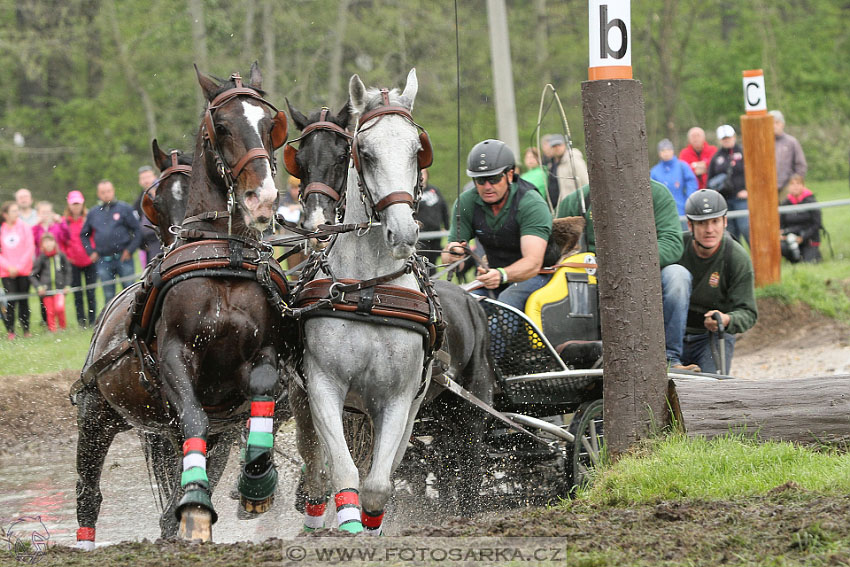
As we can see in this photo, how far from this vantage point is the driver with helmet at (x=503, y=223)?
712cm

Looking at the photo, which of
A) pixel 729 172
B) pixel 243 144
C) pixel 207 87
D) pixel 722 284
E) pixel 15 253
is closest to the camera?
pixel 243 144

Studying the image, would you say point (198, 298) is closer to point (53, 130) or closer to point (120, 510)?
point (120, 510)

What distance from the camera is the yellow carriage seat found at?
23.3 feet

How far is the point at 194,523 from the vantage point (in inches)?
181

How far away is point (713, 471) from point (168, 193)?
9.92 feet

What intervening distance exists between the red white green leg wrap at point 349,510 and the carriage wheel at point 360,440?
94 centimetres

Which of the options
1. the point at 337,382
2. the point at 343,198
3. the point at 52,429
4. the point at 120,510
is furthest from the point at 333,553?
the point at 52,429

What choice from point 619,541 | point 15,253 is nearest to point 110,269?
point 15,253

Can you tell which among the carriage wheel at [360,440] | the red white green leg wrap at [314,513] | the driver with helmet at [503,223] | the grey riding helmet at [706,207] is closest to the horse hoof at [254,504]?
the red white green leg wrap at [314,513]

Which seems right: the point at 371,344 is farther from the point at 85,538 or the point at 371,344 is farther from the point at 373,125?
the point at 85,538

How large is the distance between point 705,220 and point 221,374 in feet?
13.2

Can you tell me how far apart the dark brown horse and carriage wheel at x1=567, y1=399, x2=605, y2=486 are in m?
2.05

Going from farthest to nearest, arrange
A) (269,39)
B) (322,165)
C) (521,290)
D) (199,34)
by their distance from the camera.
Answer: (269,39) < (199,34) < (521,290) < (322,165)

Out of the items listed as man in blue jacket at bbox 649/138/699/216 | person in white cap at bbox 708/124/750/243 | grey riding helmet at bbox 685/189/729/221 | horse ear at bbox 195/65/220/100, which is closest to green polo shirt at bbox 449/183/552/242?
grey riding helmet at bbox 685/189/729/221
